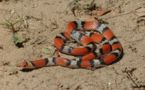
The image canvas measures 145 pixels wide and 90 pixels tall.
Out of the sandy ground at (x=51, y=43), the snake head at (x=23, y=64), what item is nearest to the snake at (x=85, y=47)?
the snake head at (x=23, y=64)

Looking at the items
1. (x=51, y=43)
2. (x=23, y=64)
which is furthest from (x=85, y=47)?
(x=23, y=64)

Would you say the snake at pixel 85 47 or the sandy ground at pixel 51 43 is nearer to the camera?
the sandy ground at pixel 51 43

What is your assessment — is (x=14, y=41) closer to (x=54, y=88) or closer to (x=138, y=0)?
(x=54, y=88)

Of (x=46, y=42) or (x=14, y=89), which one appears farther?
(x=46, y=42)

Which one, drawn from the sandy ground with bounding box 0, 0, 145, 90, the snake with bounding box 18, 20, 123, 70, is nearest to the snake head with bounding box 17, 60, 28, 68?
the snake with bounding box 18, 20, 123, 70

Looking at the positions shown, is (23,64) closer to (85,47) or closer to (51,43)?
(51,43)

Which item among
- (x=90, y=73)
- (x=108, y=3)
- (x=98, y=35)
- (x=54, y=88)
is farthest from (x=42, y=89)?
(x=108, y=3)

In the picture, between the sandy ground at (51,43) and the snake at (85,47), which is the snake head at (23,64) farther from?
the sandy ground at (51,43)
